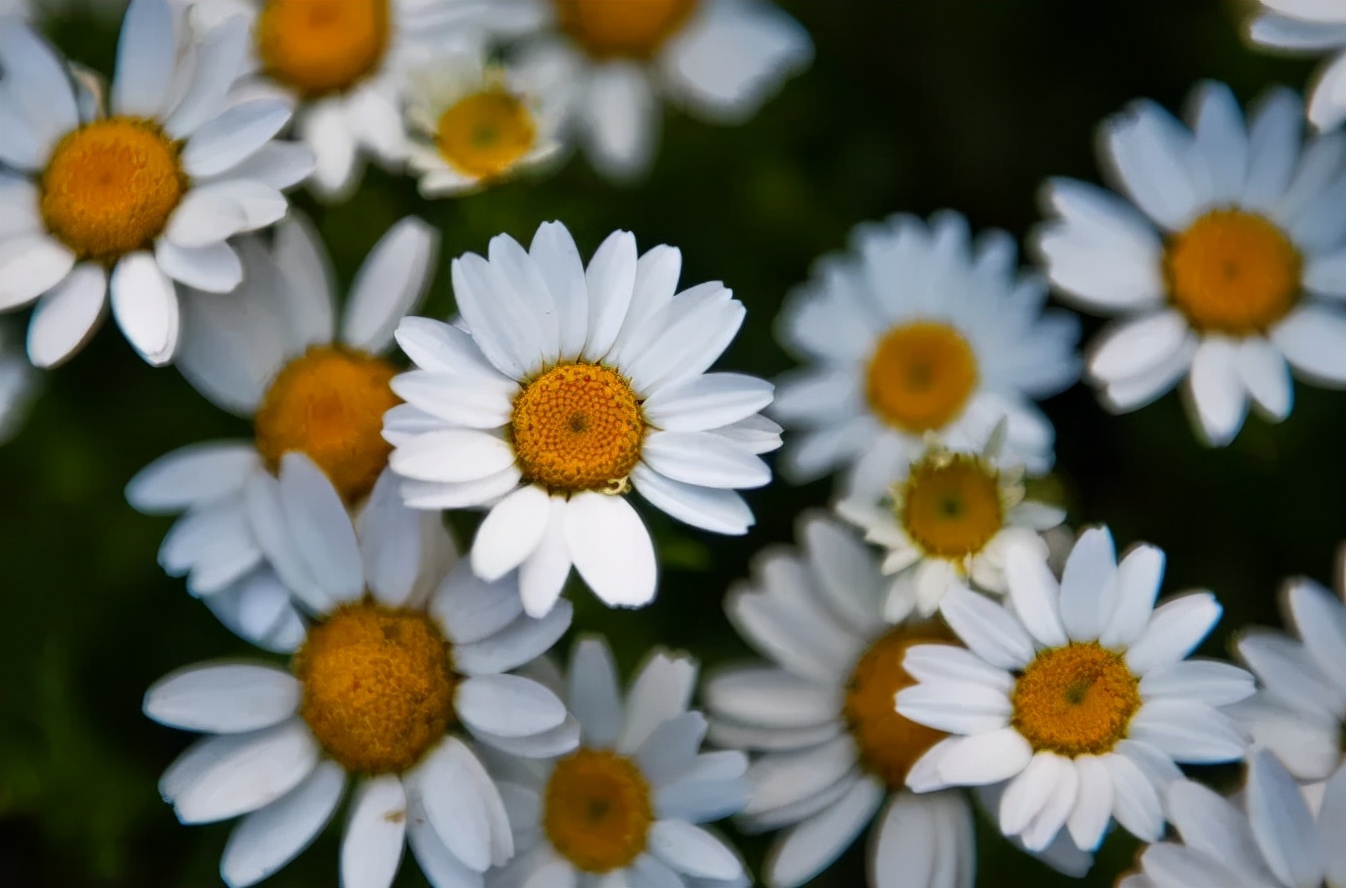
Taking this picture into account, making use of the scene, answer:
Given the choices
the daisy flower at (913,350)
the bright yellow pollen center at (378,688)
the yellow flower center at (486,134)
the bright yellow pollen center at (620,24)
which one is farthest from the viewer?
the bright yellow pollen center at (620,24)

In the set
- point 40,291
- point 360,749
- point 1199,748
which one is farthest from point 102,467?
point 1199,748

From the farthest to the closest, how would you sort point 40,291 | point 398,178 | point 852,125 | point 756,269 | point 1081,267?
point 852,125
point 756,269
point 398,178
point 1081,267
point 40,291

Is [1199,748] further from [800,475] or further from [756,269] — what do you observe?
[756,269]

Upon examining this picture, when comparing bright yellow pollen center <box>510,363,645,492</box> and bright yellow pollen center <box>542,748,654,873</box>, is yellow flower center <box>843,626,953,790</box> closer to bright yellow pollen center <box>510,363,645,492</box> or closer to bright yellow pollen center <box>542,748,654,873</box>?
bright yellow pollen center <box>542,748,654,873</box>

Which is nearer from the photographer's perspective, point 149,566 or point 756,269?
point 149,566

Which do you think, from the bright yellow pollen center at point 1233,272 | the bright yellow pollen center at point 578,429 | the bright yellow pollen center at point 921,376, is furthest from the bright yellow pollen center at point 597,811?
the bright yellow pollen center at point 1233,272

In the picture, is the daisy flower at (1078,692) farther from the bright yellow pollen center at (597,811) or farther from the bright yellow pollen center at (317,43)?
the bright yellow pollen center at (317,43)

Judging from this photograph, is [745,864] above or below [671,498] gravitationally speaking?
below

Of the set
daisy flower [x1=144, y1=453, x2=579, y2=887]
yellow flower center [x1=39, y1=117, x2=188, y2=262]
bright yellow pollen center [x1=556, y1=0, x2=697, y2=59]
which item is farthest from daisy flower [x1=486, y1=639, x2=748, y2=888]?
bright yellow pollen center [x1=556, y1=0, x2=697, y2=59]
